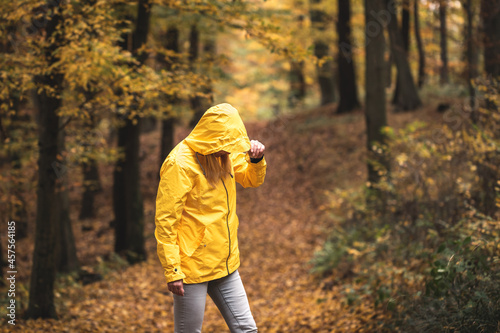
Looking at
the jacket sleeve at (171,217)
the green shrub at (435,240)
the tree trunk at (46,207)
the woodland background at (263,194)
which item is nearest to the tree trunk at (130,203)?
the woodland background at (263,194)

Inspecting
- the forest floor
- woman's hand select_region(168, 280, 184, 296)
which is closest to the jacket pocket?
woman's hand select_region(168, 280, 184, 296)

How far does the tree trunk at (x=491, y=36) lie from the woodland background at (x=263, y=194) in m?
0.03

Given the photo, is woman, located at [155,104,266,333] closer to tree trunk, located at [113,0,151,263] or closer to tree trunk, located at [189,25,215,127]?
tree trunk, located at [189,25,215,127]

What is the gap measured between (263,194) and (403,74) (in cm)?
626

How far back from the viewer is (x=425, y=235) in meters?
6.16

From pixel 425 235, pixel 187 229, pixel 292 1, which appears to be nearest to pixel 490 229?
pixel 425 235

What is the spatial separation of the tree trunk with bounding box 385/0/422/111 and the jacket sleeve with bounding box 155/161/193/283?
43.2 ft

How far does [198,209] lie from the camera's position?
337cm

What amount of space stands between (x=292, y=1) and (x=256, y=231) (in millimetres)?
12886

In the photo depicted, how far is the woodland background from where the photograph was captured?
5121mm

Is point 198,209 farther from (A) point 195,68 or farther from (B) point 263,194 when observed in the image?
(B) point 263,194

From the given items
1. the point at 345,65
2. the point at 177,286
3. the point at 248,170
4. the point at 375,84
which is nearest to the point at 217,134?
the point at 248,170

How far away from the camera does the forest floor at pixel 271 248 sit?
243 inches

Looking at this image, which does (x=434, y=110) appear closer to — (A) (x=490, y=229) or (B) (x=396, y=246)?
(B) (x=396, y=246)
